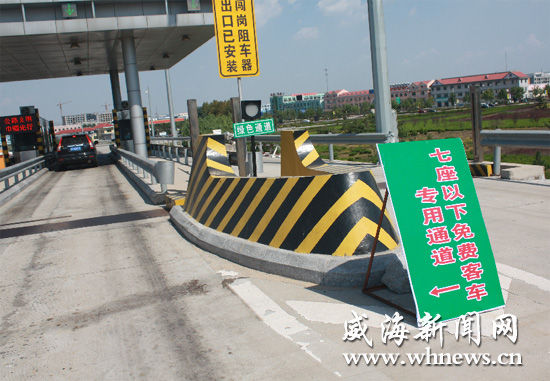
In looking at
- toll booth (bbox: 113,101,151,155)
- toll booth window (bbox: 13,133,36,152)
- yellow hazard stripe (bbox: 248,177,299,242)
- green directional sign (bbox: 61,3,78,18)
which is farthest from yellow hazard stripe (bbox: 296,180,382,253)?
toll booth window (bbox: 13,133,36,152)

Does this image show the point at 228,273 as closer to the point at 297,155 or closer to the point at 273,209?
the point at 273,209

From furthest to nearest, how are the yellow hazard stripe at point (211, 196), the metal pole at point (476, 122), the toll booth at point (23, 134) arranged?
the toll booth at point (23, 134), the metal pole at point (476, 122), the yellow hazard stripe at point (211, 196)

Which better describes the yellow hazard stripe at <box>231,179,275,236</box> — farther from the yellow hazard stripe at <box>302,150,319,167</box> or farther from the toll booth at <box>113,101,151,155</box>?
the toll booth at <box>113,101,151,155</box>

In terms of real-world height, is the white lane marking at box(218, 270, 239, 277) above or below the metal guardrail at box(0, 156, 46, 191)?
below

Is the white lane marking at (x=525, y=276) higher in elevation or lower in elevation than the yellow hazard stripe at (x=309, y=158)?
lower

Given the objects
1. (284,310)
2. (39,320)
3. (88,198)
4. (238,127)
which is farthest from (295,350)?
(88,198)

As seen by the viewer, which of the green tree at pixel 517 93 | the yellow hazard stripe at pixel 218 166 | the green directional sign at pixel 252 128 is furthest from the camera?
the green tree at pixel 517 93

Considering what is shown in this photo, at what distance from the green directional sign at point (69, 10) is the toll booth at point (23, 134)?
1230 cm

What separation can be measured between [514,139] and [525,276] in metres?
6.91

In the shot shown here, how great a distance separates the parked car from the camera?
28.3 m

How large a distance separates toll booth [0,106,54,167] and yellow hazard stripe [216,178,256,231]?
27068 mm

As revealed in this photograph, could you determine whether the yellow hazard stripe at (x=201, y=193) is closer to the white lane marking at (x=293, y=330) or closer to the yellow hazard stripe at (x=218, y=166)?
the yellow hazard stripe at (x=218, y=166)

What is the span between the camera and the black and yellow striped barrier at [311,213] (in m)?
5.69

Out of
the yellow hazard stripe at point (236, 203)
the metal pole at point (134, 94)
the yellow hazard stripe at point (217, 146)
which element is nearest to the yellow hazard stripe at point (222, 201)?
the yellow hazard stripe at point (236, 203)
